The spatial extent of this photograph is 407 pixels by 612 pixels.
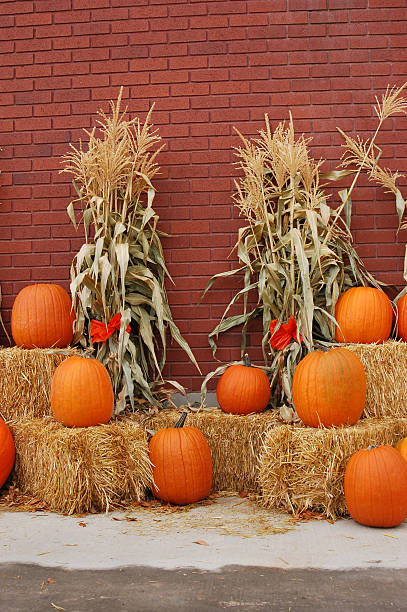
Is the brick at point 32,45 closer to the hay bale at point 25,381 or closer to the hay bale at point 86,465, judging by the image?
the hay bale at point 25,381

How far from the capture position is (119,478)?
346 cm

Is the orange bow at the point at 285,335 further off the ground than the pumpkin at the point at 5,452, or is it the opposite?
the orange bow at the point at 285,335

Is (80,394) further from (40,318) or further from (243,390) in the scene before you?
(243,390)

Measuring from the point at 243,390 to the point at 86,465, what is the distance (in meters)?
1.02

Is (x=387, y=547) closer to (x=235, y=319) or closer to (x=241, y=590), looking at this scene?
(x=241, y=590)

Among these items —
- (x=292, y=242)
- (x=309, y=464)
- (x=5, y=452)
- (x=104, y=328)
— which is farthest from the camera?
(x=104, y=328)

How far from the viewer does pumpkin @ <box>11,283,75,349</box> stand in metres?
3.99

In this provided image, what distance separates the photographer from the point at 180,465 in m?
3.46

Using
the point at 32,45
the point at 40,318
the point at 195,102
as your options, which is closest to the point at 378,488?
the point at 40,318

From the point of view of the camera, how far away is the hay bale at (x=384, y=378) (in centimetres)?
369

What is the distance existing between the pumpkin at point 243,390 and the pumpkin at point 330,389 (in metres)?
0.42

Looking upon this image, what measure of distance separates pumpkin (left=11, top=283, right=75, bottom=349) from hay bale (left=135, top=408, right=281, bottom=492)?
0.91m

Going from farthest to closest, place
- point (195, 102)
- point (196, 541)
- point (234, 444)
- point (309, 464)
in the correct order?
point (195, 102) < point (234, 444) < point (309, 464) < point (196, 541)

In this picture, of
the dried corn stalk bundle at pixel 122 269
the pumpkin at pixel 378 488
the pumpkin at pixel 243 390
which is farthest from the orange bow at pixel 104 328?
the pumpkin at pixel 378 488
